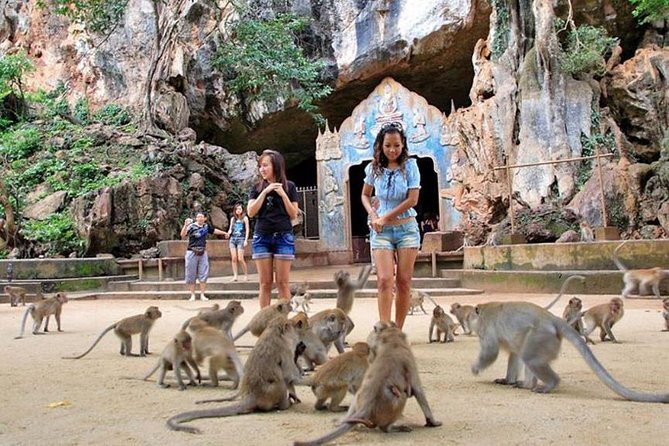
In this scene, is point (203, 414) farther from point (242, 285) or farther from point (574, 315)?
point (242, 285)

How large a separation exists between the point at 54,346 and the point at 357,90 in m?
18.8

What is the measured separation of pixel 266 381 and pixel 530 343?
139 centimetres

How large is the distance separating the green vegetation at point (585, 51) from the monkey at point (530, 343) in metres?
14.5

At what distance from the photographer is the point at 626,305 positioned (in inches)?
318

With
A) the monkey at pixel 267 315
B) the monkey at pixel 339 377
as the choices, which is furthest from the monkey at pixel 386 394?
the monkey at pixel 267 315

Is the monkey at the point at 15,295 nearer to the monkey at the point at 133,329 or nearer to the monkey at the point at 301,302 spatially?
the monkey at the point at 301,302

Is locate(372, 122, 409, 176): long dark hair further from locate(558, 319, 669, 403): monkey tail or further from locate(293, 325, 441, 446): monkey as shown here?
locate(293, 325, 441, 446): monkey

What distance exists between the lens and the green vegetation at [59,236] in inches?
649

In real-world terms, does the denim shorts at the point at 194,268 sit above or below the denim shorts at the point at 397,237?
below

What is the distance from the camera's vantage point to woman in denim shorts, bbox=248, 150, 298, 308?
16.4 feet

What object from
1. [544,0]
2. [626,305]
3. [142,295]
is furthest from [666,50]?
[142,295]

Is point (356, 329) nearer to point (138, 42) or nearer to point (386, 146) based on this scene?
point (386, 146)

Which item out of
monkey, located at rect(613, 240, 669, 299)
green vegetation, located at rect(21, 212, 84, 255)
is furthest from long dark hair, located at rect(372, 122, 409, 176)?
green vegetation, located at rect(21, 212, 84, 255)

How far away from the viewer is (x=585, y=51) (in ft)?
53.0
